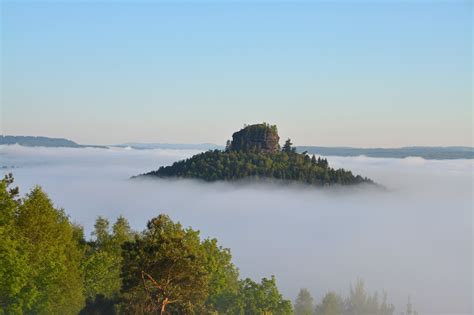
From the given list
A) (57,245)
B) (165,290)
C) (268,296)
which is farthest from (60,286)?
(268,296)

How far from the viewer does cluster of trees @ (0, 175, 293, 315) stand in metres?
42.4

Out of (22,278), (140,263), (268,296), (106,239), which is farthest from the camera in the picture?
(106,239)

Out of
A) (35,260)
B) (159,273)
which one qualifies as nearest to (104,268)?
(35,260)

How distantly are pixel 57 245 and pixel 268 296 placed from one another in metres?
24.2

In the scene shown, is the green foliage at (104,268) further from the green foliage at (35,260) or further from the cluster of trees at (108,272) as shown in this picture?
the green foliage at (35,260)

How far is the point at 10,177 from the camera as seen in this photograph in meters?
51.6

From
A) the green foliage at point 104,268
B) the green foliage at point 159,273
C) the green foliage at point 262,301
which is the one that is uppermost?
the green foliage at point 159,273

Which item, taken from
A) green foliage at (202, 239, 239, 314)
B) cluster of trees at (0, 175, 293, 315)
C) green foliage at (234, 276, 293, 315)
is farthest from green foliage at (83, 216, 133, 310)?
→ green foliage at (234, 276, 293, 315)

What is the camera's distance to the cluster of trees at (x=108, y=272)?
139 feet

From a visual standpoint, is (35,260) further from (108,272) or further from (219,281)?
(219,281)

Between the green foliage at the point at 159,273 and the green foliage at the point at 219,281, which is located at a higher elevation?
the green foliage at the point at 159,273

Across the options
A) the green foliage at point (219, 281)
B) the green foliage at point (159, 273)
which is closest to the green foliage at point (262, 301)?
the green foliage at point (219, 281)

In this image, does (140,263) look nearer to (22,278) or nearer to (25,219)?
(22,278)

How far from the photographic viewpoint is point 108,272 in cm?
6519
